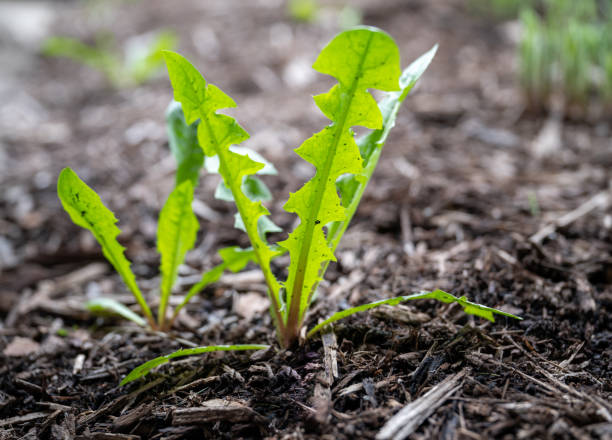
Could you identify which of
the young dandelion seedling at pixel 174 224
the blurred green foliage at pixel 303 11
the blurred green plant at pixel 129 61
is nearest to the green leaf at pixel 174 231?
the young dandelion seedling at pixel 174 224

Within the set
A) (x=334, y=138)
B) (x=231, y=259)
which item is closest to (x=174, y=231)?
(x=231, y=259)

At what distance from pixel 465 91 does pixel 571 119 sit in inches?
23.4

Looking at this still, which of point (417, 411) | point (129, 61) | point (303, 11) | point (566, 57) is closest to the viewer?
point (417, 411)

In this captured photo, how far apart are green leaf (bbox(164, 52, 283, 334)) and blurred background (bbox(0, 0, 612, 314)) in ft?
1.73

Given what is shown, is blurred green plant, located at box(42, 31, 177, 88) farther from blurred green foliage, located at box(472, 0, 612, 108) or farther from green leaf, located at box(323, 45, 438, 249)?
green leaf, located at box(323, 45, 438, 249)

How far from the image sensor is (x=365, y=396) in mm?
911

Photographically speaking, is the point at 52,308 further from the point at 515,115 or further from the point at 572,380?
the point at 515,115

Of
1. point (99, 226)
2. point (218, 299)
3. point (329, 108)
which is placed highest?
point (329, 108)

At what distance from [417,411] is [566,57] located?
2.13 metres

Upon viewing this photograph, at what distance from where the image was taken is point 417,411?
84cm

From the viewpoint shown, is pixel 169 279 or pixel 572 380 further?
pixel 169 279

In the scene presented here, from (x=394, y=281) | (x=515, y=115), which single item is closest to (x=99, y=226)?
(x=394, y=281)

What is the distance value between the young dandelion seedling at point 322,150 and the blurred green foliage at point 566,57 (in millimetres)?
1602

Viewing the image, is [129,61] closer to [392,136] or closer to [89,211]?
[392,136]
